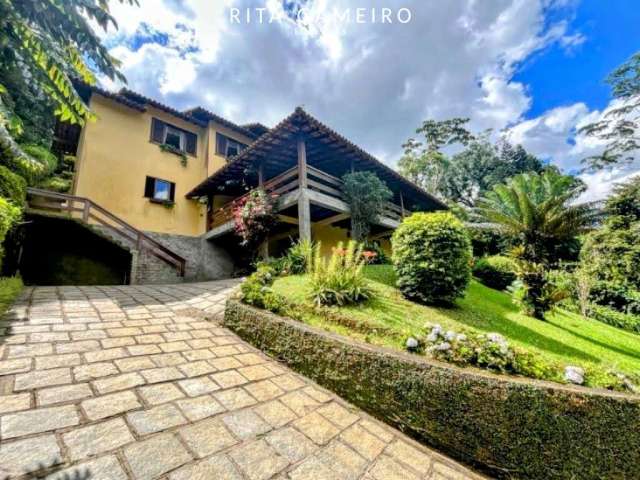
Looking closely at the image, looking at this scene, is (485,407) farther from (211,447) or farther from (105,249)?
(105,249)

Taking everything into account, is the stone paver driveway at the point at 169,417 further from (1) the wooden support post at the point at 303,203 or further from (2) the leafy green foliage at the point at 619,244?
(2) the leafy green foliage at the point at 619,244

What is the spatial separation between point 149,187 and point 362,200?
10213 mm

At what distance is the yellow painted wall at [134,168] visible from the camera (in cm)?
1101

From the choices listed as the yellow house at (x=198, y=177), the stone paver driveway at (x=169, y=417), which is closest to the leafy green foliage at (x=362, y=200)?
the yellow house at (x=198, y=177)

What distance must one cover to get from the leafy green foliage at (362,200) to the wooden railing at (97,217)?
7547 millimetres

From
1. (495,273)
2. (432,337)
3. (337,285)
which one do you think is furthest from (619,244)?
(432,337)

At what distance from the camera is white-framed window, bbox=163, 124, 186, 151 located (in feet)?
43.5

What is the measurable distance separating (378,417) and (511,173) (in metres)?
30.6

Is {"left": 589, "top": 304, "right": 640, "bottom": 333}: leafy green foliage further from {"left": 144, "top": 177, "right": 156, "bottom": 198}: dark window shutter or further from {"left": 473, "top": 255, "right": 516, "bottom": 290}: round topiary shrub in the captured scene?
{"left": 144, "top": 177, "right": 156, "bottom": 198}: dark window shutter

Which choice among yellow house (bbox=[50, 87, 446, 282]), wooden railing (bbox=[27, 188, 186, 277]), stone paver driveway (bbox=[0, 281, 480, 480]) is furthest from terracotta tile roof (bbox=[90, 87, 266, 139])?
stone paver driveway (bbox=[0, 281, 480, 480])

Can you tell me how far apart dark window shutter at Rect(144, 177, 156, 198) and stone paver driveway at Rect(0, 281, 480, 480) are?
10.0 m

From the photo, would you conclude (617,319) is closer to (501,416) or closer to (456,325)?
(456,325)

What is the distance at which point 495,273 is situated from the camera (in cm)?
1234

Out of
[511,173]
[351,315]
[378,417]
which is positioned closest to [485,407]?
[378,417]
